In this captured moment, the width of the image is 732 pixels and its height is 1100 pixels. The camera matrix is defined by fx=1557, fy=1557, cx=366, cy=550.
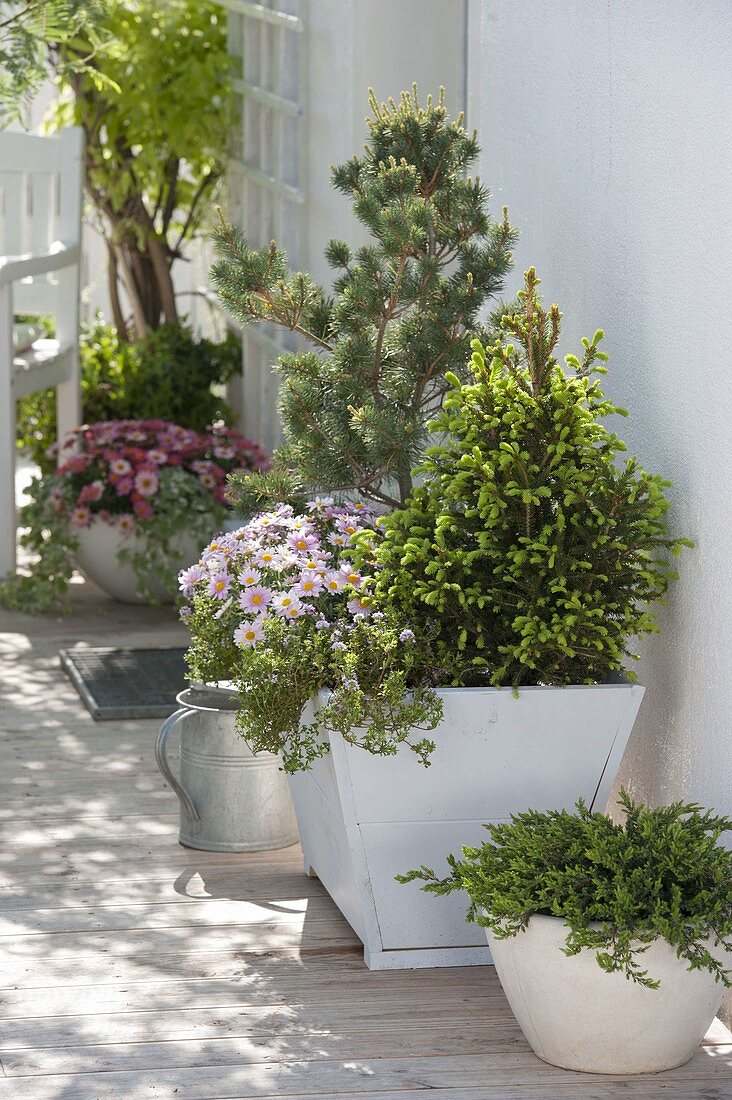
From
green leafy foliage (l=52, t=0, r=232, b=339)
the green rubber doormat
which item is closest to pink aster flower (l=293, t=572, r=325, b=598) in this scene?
the green rubber doormat

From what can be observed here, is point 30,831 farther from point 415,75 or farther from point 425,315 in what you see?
Result: point 415,75

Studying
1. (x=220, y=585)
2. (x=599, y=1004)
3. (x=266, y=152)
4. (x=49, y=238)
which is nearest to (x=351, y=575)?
(x=220, y=585)

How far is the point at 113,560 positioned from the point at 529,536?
3.35 meters

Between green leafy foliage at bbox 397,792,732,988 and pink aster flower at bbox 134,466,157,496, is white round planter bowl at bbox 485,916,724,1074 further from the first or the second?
pink aster flower at bbox 134,466,157,496

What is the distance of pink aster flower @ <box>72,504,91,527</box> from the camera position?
5.58m

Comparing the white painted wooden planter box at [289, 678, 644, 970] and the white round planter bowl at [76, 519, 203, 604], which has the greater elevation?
the white painted wooden planter box at [289, 678, 644, 970]

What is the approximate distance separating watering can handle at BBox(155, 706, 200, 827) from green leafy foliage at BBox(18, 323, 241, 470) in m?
3.75

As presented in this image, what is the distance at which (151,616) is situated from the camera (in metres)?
5.75

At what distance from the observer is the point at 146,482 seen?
18.2 ft

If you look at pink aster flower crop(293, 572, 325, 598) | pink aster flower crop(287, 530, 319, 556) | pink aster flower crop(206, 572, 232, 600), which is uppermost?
pink aster flower crop(287, 530, 319, 556)

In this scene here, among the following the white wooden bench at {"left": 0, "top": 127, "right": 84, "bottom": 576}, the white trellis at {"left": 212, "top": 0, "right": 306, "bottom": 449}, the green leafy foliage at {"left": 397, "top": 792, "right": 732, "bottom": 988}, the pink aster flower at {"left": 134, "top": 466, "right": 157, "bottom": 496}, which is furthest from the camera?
the white wooden bench at {"left": 0, "top": 127, "right": 84, "bottom": 576}

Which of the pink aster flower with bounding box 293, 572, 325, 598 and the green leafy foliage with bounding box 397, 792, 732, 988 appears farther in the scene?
the pink aster flower with bounding box 293, 572, 325, 598

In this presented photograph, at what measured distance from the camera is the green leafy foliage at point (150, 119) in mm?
6740

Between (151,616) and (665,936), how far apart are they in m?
3.79
